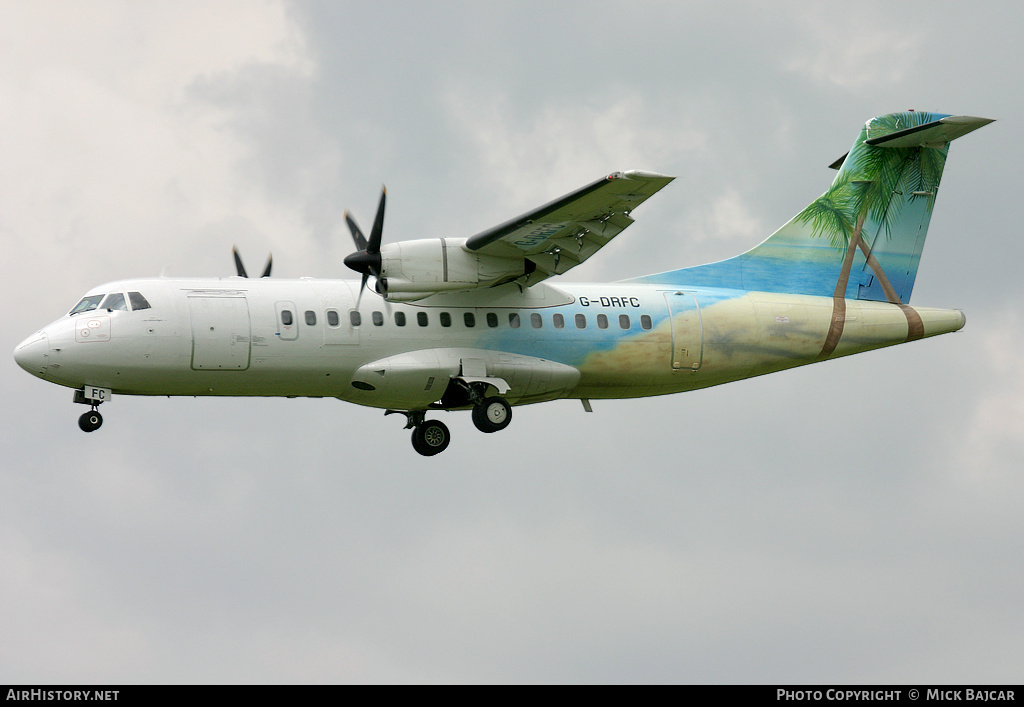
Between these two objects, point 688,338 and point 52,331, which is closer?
point 52,331

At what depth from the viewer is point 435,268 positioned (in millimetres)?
26719

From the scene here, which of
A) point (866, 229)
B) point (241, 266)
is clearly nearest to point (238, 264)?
point (241, 266)

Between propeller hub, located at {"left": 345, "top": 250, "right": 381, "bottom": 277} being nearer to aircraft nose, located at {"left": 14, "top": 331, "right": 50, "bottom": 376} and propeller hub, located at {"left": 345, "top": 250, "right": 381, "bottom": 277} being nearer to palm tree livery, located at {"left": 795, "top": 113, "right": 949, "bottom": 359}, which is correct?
aircraft nose, located at {"left": 14, "top": 331, "right": 50, "bottom": 376}

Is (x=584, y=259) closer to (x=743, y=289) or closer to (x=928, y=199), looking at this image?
(x=743, y=289)

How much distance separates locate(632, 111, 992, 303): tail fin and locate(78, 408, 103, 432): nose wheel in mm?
13242

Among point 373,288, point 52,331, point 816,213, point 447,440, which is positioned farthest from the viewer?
point 816,213

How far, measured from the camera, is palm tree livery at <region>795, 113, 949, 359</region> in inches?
1244

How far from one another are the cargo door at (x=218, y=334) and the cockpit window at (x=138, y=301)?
2.67 ft

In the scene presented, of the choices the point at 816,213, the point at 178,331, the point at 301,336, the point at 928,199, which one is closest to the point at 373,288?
the point at 301,336

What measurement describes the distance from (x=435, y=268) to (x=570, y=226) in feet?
8.86

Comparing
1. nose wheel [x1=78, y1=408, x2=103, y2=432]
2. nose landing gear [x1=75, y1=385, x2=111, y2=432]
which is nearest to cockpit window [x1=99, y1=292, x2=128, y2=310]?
nose landing gear [x1=75, y1=385, x2=111, y2=432]

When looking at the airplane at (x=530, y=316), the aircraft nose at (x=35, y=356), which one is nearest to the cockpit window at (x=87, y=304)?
the airplane at (x=530, y=316)

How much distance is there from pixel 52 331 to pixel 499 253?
8.56 metres

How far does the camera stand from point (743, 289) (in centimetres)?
3075
